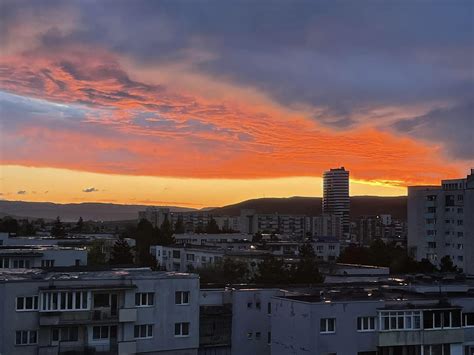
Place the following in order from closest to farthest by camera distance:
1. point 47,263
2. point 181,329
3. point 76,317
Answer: point 76,317 → point 181,329 → point 47,263

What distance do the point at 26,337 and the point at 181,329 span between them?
6.52 meters

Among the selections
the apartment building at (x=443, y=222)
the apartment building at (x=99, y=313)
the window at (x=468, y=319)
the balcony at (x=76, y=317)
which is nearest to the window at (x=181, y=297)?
the apartment building at (x=99, y=313)

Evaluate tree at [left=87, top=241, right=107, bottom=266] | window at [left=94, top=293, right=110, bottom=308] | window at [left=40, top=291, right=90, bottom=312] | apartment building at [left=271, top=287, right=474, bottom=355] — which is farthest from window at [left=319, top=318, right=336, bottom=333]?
tree at [left=87, top=241, right=107, bottom=266]

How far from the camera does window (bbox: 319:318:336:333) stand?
94.7ft

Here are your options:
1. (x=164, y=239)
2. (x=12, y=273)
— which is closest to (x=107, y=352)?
(x=12, y=273)

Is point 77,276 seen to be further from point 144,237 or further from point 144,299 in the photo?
point 144,237

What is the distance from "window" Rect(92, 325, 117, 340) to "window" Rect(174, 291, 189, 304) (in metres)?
2.91

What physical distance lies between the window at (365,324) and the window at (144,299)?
8789 mm

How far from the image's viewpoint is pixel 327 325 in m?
28.9

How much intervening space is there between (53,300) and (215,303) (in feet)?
31.8

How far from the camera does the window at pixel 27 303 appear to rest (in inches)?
1121

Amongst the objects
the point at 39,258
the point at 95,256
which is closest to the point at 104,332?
the point at 39,258

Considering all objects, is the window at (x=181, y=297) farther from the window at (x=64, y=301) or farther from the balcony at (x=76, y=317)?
the window at (x=64, y=301)

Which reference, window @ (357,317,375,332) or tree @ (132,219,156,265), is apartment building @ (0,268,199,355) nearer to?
window @ (357,317,375,332)
